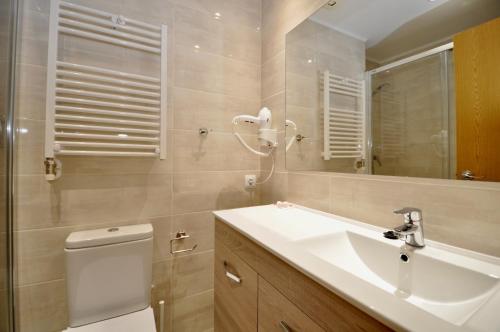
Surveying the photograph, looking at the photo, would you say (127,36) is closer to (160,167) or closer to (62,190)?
(160,167)

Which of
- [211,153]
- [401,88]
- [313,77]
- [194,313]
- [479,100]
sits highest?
[313,77]

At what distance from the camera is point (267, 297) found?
2.18 feet

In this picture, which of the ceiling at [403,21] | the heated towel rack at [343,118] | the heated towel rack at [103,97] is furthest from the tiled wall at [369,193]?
the heated towel rack at [103,97]

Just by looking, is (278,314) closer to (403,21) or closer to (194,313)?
(194,313)

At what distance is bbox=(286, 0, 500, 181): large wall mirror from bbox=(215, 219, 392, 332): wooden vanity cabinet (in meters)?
0.56

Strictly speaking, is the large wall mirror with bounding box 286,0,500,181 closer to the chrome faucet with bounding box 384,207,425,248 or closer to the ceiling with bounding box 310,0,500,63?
the ceiling with bounding box 310,0,500,63

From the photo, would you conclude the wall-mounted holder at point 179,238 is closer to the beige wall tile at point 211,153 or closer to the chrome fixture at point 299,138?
the beige wall tile at point 211,153

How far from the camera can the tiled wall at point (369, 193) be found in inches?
23.6

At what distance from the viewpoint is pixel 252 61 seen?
1573 millimetres

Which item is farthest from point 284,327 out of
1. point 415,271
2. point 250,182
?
point 250,182

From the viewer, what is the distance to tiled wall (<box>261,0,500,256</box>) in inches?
23.6

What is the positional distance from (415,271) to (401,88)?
0.63m

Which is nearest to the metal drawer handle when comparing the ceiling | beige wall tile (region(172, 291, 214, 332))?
beige wall tile (region(172, 291, 214, 332))

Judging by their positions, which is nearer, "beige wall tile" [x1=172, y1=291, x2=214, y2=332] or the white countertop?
the white countertop
